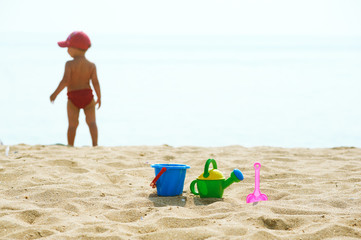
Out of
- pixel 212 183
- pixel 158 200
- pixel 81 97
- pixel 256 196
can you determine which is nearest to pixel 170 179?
pixel 158 200

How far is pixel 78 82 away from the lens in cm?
632

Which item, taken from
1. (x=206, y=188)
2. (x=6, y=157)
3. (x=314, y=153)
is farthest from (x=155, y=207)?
(x=314, y=153)

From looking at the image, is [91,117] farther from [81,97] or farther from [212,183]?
[212,183]

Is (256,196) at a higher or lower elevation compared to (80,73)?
lower

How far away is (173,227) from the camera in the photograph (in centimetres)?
288

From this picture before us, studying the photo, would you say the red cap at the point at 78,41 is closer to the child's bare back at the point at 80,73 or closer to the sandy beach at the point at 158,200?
the child's bare back at the point at 80,73

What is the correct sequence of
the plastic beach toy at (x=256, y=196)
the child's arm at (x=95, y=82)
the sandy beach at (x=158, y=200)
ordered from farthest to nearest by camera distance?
the child's arm at (x=95, y=82) → the plastic beach toy at (x=256, y=196) → the sandy beach at (x=158, y=200)

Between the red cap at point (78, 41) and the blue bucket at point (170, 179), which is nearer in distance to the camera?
the blue bucket at point (170, 179)

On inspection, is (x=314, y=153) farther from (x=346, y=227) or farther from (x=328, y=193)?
(x=346, y=227)

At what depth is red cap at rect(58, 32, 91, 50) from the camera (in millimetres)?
6223

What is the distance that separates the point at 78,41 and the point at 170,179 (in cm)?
322

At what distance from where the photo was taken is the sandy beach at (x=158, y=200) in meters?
2.78

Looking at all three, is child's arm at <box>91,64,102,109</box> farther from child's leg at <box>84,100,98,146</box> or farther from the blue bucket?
the blue bucket

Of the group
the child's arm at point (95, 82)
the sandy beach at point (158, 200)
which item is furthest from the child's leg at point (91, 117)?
the sandy beach at point (158, 200)
